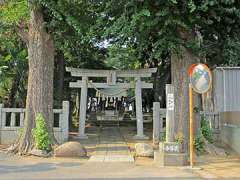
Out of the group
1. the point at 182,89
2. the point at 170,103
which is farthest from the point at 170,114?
the point at 182,89

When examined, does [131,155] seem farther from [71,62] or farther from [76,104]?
[76,104]

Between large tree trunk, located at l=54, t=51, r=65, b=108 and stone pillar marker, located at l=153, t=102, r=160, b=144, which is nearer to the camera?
stone pillar marker, located at l=153, t=102, r=160, b=144

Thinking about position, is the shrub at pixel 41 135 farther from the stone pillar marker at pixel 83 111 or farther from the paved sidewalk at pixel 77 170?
the stone pillar marker at pixel 83 111

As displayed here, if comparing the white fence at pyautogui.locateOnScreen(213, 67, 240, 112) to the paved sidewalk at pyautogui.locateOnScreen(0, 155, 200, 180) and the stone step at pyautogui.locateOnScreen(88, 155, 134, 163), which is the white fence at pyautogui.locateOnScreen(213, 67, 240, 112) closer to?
the stone step at pyautogui.locateOnScreen(88, 155, 134, 163)

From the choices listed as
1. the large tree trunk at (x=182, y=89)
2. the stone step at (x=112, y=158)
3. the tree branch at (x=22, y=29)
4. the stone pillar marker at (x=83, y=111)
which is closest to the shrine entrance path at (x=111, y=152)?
the stone step at (x=112, y=158)

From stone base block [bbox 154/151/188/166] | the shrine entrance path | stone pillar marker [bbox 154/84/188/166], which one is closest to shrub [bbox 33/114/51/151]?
the shrine entrance path

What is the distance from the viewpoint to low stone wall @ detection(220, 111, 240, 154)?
713 inches

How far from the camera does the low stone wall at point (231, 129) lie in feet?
59.4

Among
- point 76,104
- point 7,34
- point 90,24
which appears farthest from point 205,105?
point 76,104

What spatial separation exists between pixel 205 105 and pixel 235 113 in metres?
5.96

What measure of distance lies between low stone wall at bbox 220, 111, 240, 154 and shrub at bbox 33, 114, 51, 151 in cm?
739

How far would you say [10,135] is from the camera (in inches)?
833

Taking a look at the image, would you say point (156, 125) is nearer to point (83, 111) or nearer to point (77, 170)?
point (83, 111)

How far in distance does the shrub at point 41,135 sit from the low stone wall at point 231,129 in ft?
24.2
